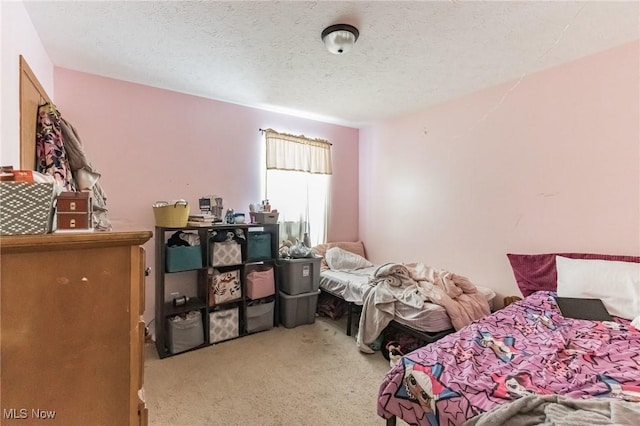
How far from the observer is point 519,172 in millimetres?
2561

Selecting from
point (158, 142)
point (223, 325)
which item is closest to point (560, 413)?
point (223, 325)

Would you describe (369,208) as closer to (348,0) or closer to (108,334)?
(348,0)

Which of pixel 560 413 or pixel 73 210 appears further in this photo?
pixel 560 413

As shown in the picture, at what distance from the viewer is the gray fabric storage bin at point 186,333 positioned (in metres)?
2.48

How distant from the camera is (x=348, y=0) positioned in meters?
1.56

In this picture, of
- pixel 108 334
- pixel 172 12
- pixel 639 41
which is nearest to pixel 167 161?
pixel 172 12

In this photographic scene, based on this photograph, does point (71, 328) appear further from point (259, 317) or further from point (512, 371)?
point (259, 317)

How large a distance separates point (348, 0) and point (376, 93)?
1.38m

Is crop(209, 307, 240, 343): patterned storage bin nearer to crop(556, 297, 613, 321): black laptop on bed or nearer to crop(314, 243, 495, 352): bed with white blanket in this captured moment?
crop(314, 243, 495, 352): bed with white blanket

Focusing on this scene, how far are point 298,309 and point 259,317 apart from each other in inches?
16.8

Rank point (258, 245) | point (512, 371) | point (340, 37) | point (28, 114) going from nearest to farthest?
point (512, 371), point (28, 114), point (340, 37), point (258, 245)

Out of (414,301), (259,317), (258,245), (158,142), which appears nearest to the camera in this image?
(414,301)

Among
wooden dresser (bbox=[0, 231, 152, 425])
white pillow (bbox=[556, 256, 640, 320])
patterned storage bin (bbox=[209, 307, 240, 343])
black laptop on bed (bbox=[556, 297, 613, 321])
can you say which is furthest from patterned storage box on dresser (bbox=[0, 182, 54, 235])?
white pillow (bbox=[556, 256, 640, 320])

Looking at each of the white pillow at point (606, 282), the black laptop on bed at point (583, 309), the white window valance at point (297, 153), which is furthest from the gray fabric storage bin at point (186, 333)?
the white pillow at point (606, 282)
